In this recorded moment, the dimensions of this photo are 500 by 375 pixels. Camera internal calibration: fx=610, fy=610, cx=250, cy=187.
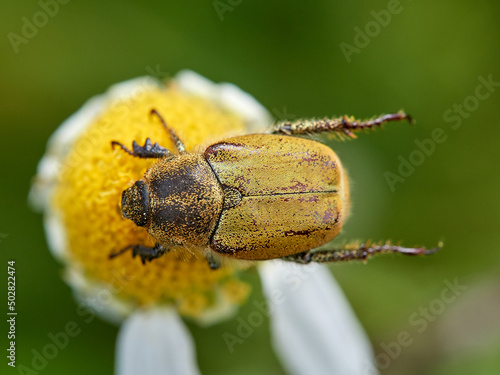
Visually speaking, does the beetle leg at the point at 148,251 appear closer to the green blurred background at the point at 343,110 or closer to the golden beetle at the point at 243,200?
the golden beetle at the point at 243,200

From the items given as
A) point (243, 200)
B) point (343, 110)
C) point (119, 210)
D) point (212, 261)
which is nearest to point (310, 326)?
point (212, 261)

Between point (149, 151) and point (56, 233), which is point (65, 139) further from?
point (149, 151)

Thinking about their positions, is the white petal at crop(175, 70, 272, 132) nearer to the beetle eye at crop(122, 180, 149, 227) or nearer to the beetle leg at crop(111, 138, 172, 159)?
the beetle leg at crop(111, 138, 172, 159)

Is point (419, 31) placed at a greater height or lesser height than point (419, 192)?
greater

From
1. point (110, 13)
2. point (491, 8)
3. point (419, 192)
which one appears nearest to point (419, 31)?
point (491, 8)

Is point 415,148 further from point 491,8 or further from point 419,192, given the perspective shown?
point 491,8

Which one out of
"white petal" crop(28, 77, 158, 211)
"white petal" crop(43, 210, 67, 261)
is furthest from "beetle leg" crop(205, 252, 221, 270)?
"white petal" crop(28, 77, 158, 211)
